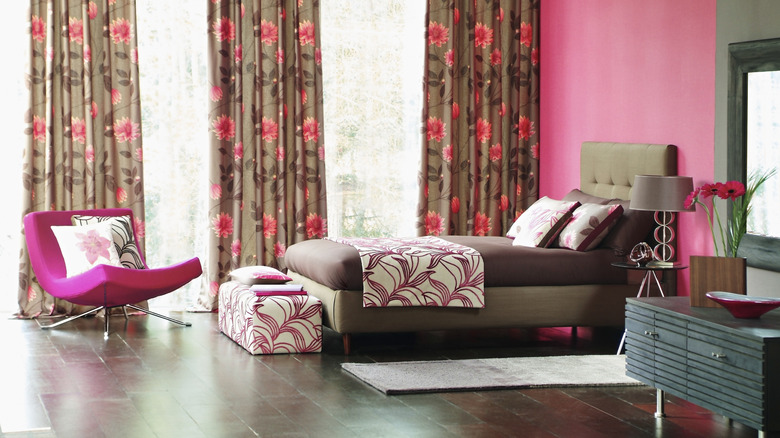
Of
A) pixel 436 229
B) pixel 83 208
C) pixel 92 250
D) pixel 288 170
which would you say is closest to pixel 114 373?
pixel 92 250

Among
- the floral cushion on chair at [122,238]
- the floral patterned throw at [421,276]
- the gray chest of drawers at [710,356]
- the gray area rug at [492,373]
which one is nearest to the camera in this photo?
the gray chest of drawers at [710,356]

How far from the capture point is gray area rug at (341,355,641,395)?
4551 millimetres

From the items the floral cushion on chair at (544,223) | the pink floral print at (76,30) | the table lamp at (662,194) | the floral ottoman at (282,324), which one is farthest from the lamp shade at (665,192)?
the pink floral print at (76,30)

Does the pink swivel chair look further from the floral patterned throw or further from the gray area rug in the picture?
the gray area rug

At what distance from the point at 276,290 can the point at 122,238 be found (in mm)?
1399

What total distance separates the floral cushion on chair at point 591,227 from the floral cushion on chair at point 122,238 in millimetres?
2754

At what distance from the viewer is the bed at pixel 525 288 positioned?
536 centimetres

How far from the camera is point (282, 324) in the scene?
17.5ft

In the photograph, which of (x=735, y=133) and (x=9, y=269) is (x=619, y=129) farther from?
(x=9, y=269)

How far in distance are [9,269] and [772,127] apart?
4858 millimetres

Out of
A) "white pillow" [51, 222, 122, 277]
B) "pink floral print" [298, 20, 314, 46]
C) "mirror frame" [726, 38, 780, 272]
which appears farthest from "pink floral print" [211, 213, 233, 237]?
"mirror frame" [726, 38, 780, 272]

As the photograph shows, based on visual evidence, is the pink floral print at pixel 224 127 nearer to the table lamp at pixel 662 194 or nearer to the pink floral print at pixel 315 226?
the pink floral print at pixel 315 226

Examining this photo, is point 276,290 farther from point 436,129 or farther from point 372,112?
point 436,129

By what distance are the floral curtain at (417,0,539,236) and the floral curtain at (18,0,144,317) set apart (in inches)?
85.4
